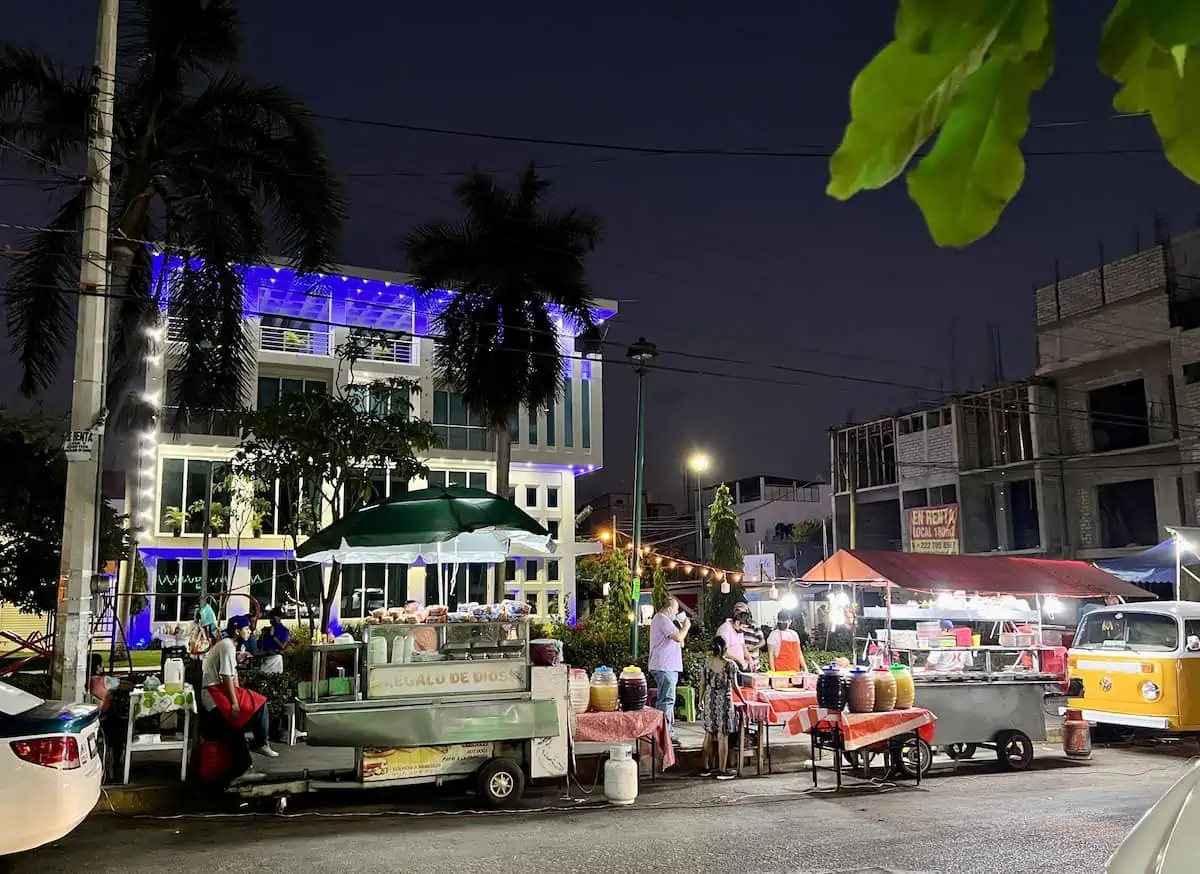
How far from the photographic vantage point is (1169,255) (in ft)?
96.0

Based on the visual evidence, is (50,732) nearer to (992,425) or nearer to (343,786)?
(343,786)

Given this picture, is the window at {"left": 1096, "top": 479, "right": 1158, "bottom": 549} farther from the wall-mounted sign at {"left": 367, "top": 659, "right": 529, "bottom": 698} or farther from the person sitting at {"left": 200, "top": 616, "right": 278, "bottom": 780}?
the person sitting at {"left": 200, "top": 616, "right": 278, "bottom": 780}

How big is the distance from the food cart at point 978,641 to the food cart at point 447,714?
444 centimetres

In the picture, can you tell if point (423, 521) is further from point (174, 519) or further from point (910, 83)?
point (174, 519)

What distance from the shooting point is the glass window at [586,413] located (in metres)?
35.6

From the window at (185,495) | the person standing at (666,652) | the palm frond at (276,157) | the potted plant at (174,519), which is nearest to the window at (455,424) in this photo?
the window at (185,495)

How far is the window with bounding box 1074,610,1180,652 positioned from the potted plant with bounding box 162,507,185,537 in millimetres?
23516

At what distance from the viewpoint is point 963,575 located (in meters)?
15.9

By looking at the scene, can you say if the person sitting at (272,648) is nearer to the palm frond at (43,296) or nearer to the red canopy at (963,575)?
the palm frond at (43,296)

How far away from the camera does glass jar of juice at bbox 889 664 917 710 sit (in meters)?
11.0

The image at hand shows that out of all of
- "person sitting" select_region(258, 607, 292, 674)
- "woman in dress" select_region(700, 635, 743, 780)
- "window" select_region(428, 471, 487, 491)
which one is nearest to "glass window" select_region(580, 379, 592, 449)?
"window" select_region(428, 471, 487, 491)

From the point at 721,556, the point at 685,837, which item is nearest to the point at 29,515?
the point at 685,837

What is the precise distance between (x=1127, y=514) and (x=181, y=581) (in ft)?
95.2

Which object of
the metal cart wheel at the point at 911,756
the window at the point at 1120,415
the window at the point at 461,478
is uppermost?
the window at the point at 1120,415
